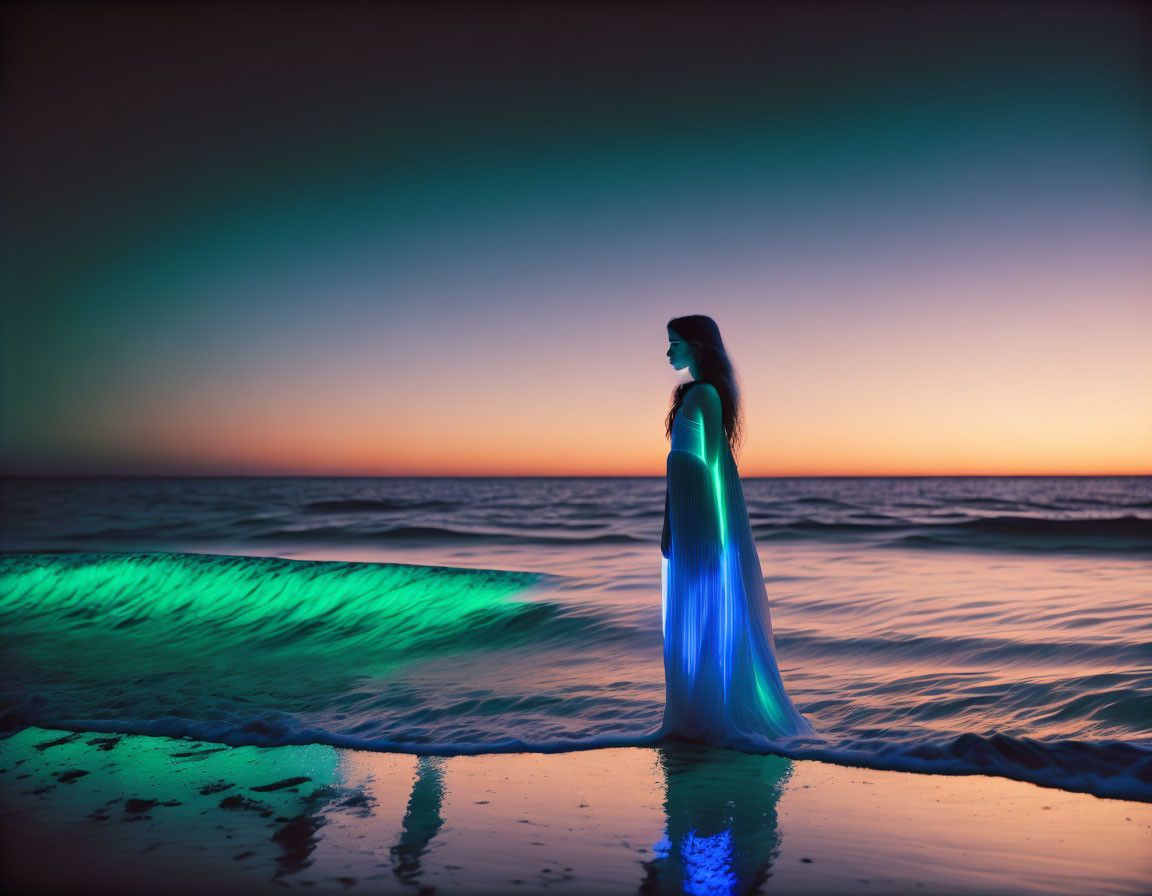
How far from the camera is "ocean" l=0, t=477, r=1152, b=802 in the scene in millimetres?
4672

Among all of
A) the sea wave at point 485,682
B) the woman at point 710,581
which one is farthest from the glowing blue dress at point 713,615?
the sea wave at point 485,682

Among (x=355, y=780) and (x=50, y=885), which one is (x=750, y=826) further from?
(x=50, y=885)

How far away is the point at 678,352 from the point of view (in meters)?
4.37

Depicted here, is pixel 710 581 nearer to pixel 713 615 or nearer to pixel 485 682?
pixel 713 615

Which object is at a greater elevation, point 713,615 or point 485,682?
point 713,615

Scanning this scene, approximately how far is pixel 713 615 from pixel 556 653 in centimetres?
366

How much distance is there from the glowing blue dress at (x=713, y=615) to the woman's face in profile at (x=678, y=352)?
30cm

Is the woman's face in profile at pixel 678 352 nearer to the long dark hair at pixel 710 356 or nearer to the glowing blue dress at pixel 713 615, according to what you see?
the long dark hair at pixel 710 356

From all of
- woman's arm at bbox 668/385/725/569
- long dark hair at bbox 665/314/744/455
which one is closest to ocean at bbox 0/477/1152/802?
woman's arm at bbox 668/385/725/569

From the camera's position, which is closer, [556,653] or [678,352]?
[678,352]

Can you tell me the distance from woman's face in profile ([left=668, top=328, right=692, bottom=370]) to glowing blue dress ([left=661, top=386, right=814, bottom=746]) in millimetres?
296

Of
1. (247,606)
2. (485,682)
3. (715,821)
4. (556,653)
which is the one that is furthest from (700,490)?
(247,606)

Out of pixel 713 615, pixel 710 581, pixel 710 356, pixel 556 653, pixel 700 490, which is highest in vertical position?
pixel 710 356

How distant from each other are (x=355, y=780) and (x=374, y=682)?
2.83 meters
